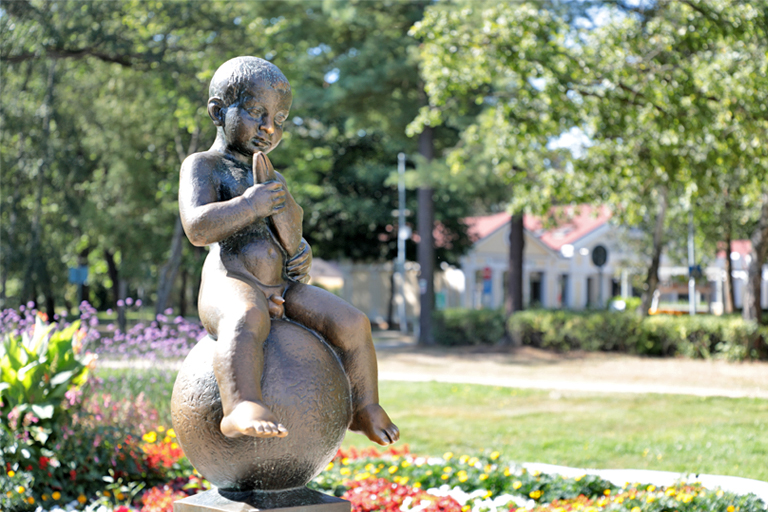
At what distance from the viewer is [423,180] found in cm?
1988

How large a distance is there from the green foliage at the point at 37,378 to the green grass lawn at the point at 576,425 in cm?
115

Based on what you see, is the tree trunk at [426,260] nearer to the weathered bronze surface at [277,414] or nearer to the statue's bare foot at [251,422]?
the weathered bronze surface at [277,414]

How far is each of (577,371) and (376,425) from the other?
12918 millimetres

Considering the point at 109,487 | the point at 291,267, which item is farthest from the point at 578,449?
the point at 291,267

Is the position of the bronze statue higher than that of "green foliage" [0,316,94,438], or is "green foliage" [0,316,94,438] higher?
the bronze statue

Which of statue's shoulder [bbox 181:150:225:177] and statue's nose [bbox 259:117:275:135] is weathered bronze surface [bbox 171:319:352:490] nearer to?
statue's shoulder [bbox 181:150:225:177]

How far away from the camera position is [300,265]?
3523 millimetres

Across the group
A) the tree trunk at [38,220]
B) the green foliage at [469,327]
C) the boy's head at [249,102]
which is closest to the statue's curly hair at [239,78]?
the boy's head at [249,102]

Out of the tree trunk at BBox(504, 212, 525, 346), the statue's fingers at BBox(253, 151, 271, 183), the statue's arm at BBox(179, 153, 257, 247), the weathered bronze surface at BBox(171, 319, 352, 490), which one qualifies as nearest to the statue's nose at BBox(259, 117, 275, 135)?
the statue's fingers at BBox(253, 151, 271, 183)

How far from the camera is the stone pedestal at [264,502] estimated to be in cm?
308

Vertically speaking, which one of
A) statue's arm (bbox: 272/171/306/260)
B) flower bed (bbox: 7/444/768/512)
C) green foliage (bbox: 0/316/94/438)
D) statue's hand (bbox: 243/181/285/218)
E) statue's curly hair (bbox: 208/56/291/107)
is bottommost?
flower bed (bbox: 7/444/768/512)

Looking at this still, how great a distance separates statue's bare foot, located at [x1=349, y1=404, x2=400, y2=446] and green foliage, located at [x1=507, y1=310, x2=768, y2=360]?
14589 millimetres

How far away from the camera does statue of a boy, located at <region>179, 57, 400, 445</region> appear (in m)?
3.14

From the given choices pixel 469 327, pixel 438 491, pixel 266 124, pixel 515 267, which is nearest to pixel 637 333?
pixel 515 267
